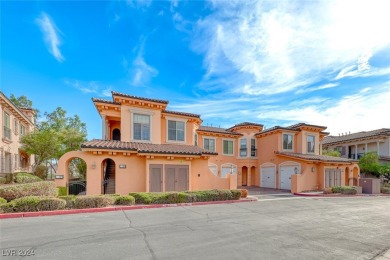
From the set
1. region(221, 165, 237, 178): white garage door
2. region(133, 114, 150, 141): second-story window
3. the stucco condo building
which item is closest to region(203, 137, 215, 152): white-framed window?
the stucco condo building

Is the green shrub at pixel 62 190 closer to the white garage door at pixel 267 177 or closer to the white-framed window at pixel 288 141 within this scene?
the white garage door at pixel 267 177

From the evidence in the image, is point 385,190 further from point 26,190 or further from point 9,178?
point 9,178

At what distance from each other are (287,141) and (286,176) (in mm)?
4190

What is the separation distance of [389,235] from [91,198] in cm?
1257

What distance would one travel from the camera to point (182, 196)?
511 inches

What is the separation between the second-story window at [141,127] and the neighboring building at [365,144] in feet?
111

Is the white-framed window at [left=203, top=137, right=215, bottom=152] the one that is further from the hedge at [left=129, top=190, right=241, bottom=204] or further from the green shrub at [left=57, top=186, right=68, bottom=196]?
the green shrub at [left=57, top=186, right=68, bottom=196]

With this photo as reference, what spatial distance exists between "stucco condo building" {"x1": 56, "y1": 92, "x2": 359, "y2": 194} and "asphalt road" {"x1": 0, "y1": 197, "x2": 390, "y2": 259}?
17.0ft

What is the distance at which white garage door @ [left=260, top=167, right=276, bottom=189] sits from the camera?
25578mm

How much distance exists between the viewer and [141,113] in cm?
1689

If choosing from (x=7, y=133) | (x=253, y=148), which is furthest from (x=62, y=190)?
(x=253, y=148)

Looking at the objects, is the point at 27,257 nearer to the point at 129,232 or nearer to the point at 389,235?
the point at 129,232

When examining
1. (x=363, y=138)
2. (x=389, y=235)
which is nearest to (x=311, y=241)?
(x=389, y=235)

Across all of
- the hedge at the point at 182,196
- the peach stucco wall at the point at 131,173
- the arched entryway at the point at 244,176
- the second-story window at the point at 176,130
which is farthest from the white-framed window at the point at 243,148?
the hedge at the point at 182,196
